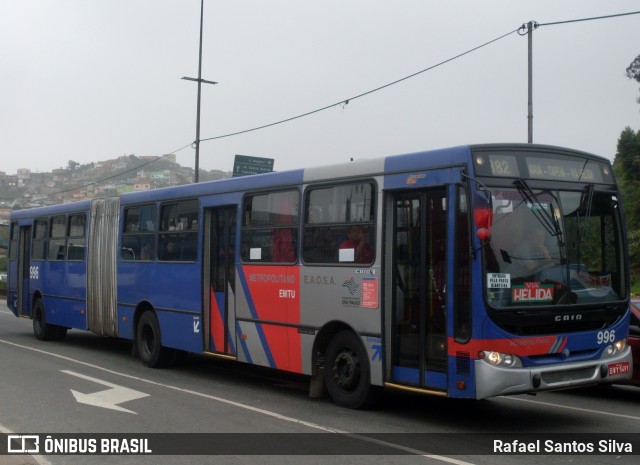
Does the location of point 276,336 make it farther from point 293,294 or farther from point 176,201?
point 176,201

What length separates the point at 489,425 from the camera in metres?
8.80

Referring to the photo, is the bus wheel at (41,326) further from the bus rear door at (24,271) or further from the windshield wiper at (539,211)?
the windshield wiper at (539,211)

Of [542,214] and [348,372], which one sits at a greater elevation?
[542,214]

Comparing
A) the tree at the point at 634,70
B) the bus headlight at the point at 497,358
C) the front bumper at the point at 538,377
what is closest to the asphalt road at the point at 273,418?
the front bumper at the point at 538,377

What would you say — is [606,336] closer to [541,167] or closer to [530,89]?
[541,167]

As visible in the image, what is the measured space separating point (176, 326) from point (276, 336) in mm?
2977

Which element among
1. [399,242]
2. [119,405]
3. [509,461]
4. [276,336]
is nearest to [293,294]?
[276,336]

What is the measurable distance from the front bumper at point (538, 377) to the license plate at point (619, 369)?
21 millimetres

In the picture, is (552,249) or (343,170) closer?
(552,249)

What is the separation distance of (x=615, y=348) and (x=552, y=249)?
5.04 feet

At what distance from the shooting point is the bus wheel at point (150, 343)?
1358cm

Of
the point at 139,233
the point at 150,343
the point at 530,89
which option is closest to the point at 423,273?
the point at 150,343

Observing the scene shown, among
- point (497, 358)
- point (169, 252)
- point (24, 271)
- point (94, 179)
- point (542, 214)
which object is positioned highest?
point (94, 179)

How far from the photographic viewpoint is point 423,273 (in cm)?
861
